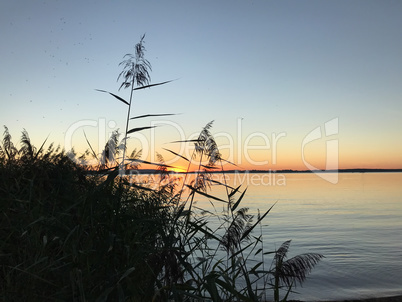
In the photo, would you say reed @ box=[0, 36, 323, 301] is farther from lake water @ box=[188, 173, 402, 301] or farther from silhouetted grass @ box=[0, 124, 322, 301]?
lake water @ box=[188, 173, 402, 301]

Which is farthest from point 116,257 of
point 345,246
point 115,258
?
point 345,246

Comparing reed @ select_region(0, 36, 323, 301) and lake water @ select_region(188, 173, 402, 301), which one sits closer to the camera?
reed @ select_region(0, 36, 323, 301)

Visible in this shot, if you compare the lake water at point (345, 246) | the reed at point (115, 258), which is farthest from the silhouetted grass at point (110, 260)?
the lake water at point (345, 246)

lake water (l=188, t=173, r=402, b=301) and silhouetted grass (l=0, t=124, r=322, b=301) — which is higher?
silhouetted grass (l=0, t=124, r=322, b=301)

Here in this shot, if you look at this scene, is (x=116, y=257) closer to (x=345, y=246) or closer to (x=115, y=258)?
(x=115, y=258)

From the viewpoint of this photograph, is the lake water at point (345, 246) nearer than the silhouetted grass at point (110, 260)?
No

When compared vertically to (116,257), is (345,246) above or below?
below

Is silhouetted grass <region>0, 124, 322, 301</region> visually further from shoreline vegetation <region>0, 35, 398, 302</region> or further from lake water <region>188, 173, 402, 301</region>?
lake water <region>188, 173, 402, 301</region>

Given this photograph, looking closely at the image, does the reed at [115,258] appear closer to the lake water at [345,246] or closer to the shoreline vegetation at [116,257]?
the shoreline vegetation at [116,257]

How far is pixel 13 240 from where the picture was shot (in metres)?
5.20

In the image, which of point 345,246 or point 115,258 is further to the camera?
point 345,246

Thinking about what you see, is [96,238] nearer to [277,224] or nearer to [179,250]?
[179,250]

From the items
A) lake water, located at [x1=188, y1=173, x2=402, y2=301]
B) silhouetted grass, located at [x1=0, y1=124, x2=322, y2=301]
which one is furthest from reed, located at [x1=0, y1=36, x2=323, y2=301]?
lake water, located at [x1=188, y1=173, x2=402, y2=301]

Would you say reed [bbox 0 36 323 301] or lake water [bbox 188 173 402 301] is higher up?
reed [bbox 0 36 323 301]
